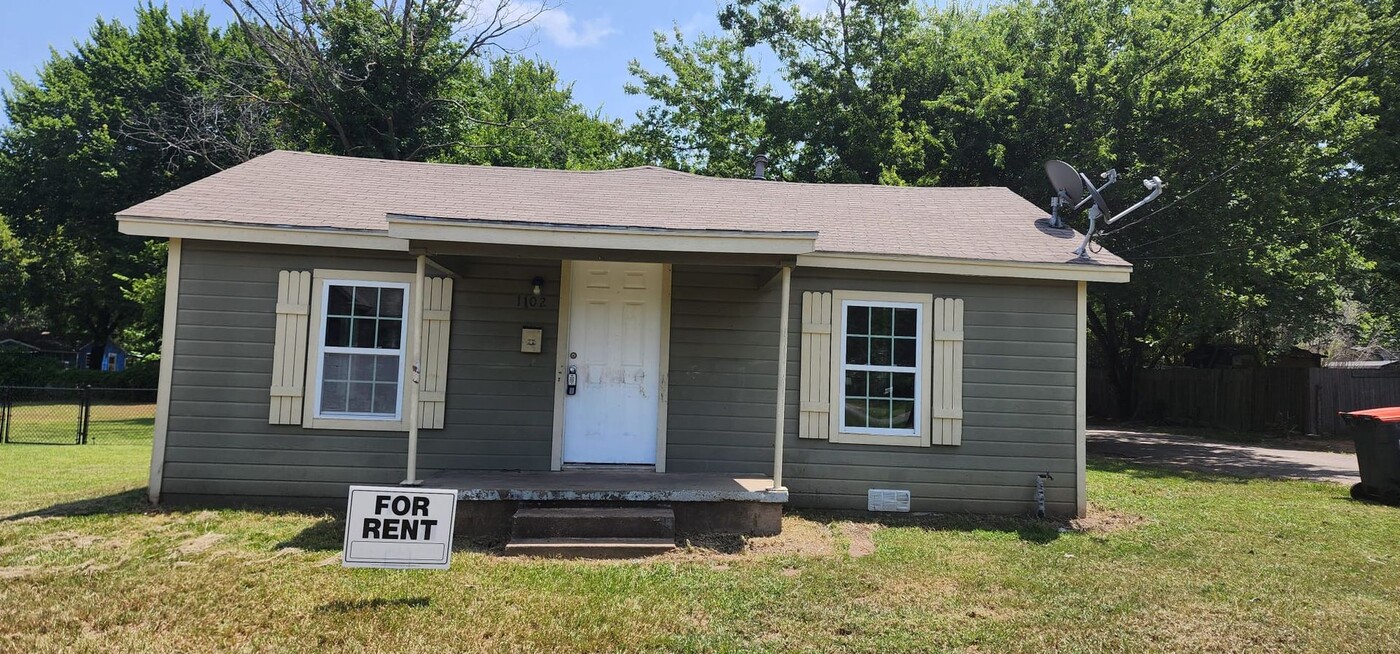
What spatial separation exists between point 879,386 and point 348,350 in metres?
4.82

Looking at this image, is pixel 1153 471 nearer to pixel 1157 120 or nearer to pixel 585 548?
pixel 1157 120

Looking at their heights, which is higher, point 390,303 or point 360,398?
point 390,303

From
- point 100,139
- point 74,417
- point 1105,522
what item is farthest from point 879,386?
point 100,139

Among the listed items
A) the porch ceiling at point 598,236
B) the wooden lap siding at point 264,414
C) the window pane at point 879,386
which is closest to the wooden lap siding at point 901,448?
the window pane at point 879,386

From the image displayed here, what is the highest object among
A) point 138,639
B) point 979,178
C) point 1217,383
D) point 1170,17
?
point 1170,17

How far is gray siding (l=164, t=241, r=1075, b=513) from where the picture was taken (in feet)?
22.1

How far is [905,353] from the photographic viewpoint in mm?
7203

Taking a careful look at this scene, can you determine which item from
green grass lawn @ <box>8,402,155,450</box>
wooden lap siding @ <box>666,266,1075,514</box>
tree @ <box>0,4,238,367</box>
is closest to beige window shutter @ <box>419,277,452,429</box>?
wooden lap siding @ <box>666,266,1075,514</box>

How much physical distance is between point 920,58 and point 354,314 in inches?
597

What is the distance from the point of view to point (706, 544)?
5.76m

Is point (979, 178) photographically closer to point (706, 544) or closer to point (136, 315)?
point (706, 544)

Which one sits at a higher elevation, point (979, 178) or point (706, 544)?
point (979, 178)

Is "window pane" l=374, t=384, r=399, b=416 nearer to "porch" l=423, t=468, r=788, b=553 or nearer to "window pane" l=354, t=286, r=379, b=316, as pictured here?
"window pane" l=354, t=286, r=379, b=316

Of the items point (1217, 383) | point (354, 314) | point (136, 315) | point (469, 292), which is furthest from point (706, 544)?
point (136, 315)
